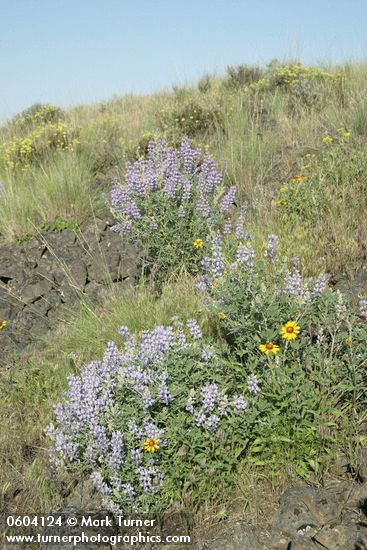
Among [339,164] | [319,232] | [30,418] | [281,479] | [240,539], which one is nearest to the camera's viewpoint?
[240,539]

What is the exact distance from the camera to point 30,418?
3.49 metres

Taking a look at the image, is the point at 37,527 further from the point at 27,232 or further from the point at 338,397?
the point at 27,232

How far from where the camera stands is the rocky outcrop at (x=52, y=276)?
4.82m

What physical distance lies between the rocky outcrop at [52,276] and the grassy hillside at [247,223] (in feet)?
0.86

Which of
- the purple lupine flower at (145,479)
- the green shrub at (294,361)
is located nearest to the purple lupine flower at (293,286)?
the green shrub at (294,361)

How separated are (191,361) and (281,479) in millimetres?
720

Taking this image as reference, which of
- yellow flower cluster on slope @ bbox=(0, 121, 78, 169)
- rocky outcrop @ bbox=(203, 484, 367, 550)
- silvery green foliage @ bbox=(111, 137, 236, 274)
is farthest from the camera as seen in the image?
yellow flower cluster on slope @ bbox=(0, 121, 78, 169)

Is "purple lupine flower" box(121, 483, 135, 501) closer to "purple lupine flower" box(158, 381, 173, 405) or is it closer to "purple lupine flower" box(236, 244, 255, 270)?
"purple lupine flower" box(158, 381, 173, 405)

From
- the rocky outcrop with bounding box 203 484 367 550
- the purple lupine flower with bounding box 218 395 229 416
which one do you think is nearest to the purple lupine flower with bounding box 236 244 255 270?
the purple lupine flower with bounding box 218 395 229 416

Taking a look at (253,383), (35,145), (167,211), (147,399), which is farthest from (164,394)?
(35,145)

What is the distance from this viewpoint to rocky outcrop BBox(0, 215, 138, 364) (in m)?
4.82

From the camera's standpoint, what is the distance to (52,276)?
532 centimetres

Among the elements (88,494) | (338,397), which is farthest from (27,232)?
(338,397)

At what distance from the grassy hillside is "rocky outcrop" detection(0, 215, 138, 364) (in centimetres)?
26
